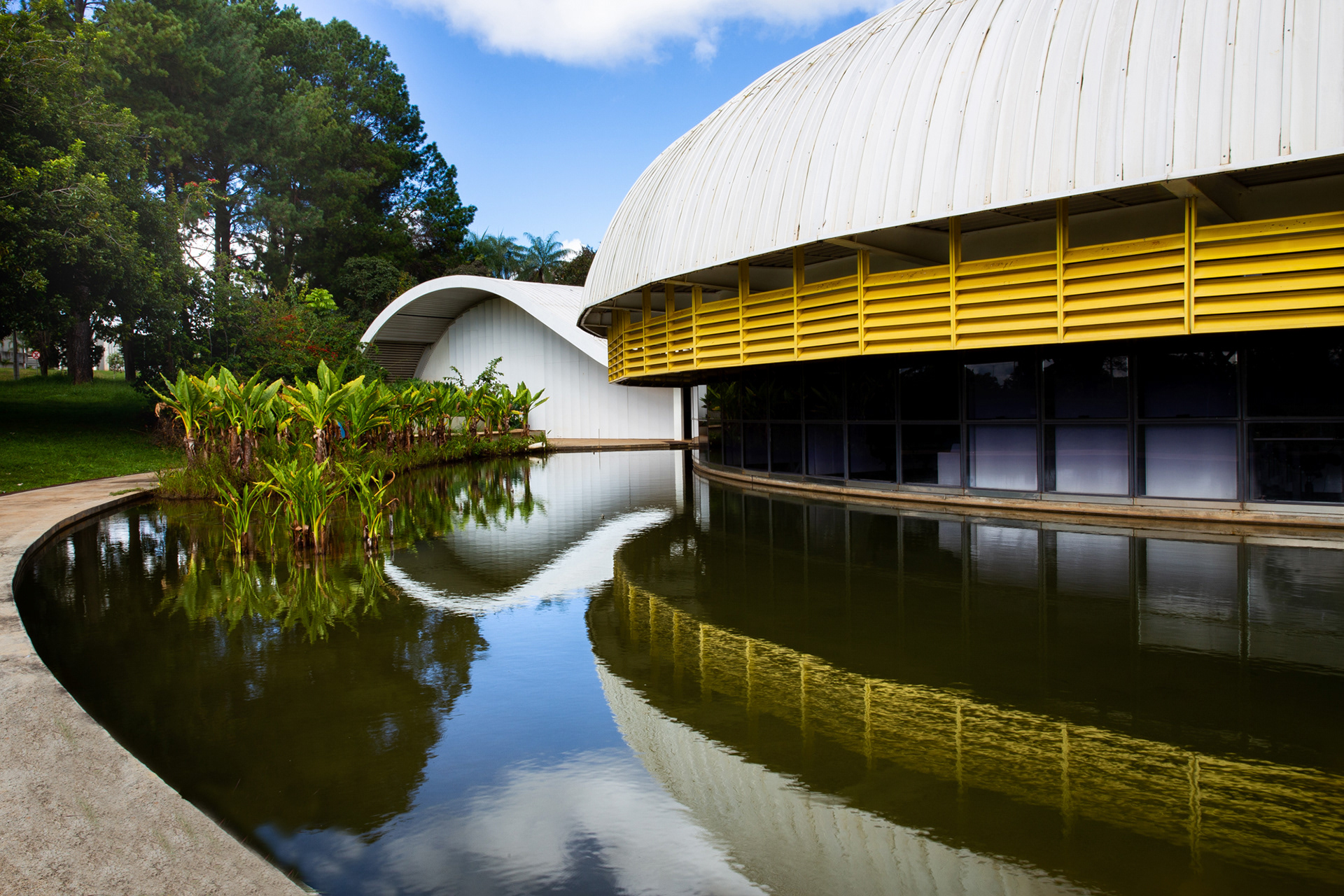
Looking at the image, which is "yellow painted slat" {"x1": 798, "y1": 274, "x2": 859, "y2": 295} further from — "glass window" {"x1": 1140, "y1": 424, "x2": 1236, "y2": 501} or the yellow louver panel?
"glass window" {"x1": 1140, "y1": 424, "x2": 1236, "y2": 501}

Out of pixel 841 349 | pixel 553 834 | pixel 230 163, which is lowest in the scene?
pixel 553 834

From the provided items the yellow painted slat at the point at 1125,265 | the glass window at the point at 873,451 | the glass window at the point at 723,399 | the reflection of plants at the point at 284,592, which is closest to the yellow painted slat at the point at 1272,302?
the yellow painted slat at the point at 1125,265

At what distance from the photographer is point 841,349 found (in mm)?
12555

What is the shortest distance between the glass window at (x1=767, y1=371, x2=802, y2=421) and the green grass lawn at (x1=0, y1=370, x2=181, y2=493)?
1206 cm

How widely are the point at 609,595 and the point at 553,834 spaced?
13.4 feet

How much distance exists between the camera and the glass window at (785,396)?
15766 millimetres

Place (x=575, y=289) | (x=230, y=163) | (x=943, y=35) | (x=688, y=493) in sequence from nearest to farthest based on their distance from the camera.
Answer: (x=943, y=35), (x=688, y=493), (x=575, y=289), (x=230, y=163)

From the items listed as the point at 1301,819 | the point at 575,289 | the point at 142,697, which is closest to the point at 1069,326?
the point at 1301,819

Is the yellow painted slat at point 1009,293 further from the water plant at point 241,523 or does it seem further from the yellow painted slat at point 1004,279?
the water plant at point 241,523

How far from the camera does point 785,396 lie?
52.7ft

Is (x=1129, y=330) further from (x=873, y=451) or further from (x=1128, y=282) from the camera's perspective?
(x=873, y=451)

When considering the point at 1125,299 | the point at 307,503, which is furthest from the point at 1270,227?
the point at 307,503

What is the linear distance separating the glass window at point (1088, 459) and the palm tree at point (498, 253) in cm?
5314

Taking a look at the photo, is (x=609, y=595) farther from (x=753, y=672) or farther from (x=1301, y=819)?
(x=1301, y=819)
